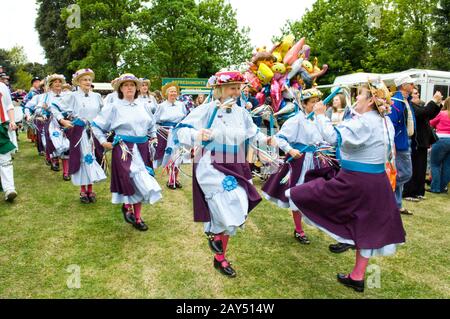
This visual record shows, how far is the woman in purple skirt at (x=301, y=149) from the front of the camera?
14.5 feet

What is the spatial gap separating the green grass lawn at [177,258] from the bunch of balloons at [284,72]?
1912mm

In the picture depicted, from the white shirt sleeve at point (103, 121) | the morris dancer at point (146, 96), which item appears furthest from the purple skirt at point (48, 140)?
the white shirt sleeve at point (103, 121)

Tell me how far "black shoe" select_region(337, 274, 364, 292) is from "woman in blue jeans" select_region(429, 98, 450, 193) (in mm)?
5055

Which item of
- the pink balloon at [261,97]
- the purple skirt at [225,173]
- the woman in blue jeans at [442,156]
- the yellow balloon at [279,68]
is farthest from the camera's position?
the woman in blue jeans at [442,156]

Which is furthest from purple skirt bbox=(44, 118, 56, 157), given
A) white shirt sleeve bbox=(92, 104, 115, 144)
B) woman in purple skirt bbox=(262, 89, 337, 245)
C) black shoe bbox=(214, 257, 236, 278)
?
black shoe bbox=(214, 257, 236, 278)

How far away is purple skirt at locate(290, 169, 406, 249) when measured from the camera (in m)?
3.27

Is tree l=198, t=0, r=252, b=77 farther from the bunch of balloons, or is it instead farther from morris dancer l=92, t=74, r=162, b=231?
morris dancer l=92, t=74, r=162, b=231

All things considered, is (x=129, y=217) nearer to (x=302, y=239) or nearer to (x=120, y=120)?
(x=120, y=120)

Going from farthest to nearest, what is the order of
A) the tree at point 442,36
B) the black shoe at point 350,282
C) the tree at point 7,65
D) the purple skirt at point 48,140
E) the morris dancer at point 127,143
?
the tree at point 7,65
the tree at point 442,36
the purple skirt at point 48,140
the morris dancer at point 127,143
the black shoe at point 350,282

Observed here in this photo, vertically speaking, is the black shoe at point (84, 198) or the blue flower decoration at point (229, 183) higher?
the blue flower decoration at point (229, 183)

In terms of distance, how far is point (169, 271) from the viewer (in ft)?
12.7

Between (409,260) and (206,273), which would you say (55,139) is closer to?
(206,273)

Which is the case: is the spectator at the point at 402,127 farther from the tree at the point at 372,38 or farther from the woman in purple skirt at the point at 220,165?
the tree at the point at 372,38

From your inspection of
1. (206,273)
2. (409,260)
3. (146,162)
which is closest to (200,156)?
(206,273)
